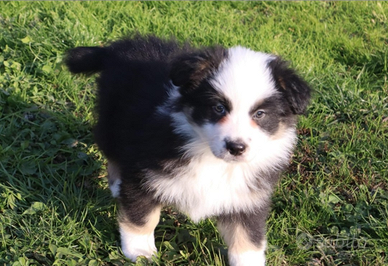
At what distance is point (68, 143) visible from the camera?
136 inches

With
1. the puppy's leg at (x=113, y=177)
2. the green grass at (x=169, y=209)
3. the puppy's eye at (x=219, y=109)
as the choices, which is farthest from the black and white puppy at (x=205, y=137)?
the green grass at (x=169, y=209)

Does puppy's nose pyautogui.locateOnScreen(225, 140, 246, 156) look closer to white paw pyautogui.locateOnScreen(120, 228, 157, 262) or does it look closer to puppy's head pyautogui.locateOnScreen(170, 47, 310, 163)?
puppy's head pyautogui.locateOnScreen(170, 47, 310, 163)

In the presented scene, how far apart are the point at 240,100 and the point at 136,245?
3.57 feet

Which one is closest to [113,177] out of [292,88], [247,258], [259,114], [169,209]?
[169,209]

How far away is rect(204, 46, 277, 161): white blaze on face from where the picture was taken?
2111 millimetres

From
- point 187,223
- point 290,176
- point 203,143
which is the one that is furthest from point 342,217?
point 203,143

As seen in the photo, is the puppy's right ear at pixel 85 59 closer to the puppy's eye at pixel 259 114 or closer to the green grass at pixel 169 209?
the green grass at pixel 169 209

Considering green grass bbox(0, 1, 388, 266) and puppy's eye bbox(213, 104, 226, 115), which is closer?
puppy's eye bbox(213, 104, 226, 115)

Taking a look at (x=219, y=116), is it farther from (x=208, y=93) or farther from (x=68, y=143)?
(x=68, y=143)

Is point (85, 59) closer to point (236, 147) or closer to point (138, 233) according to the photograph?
point (138, 233)

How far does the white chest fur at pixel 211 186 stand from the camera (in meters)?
2.41

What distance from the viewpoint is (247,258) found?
2613 millimetres

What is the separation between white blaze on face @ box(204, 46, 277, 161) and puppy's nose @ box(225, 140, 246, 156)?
2 cm

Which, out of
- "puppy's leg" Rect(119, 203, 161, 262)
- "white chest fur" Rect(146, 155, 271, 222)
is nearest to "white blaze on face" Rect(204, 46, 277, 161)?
"white chest fur" Rect(146, 155, 271, 222)
